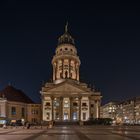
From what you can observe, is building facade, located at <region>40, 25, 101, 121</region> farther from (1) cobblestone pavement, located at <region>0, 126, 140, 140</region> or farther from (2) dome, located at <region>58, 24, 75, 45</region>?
(1) cobblestone pavement, located at <region>0, 126, 140, 140</region>

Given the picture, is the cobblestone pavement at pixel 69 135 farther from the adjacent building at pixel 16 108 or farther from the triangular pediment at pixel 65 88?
the triangular pediment at pixel 65 88

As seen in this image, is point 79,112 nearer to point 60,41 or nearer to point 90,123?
point 90,123

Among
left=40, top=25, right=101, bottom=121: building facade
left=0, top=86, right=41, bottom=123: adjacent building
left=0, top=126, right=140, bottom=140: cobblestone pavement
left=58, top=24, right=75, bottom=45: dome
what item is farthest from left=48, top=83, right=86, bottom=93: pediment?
left=0, top=126, right=140, bottom=140: cobblestone pavement

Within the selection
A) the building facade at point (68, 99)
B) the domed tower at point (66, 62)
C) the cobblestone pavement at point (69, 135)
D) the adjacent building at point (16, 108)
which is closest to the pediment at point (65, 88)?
the building facade at point (68, 99)

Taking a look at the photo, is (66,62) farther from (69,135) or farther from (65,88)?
(69,135)

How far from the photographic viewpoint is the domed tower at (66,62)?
139m

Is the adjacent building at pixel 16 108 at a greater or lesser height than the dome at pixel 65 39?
lesser

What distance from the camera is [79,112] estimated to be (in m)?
127

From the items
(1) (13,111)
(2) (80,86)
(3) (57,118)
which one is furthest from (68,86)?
(1) (13,111)

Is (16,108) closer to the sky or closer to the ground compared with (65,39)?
closer to the ground

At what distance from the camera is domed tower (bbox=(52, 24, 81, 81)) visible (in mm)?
138750

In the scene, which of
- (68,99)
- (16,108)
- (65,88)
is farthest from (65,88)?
(16,108)

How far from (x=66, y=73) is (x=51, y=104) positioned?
1772 centimetres

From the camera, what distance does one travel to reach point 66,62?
466ft
